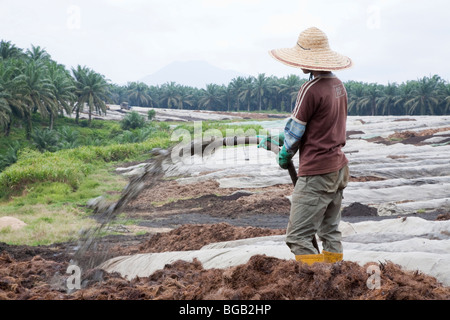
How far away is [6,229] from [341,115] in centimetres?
711

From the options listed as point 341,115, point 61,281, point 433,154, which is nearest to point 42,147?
point 433,154

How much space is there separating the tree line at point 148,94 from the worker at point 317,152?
24963 millimetres

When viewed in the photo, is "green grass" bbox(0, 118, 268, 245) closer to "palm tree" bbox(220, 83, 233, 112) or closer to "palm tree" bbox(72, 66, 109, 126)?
"palm tree" bbox(72, 66, 109, 126)

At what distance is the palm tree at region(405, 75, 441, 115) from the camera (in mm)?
40875

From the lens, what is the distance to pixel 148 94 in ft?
198

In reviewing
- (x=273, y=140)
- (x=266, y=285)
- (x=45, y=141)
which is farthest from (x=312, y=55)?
(x=45, y=141)

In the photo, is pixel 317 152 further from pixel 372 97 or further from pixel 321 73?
pixel 372 97

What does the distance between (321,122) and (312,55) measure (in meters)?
0.46

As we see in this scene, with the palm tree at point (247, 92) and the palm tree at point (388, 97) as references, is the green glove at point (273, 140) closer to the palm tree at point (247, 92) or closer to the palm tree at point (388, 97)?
the palm tree at point (388, 97)

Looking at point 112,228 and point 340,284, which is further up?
point 340,284

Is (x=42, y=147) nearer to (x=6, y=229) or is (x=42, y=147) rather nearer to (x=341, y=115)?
(x=6, y=229)

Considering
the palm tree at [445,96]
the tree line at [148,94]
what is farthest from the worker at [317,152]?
the palm tree at [445,96]

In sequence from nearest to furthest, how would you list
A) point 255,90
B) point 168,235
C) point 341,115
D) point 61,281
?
point 341,115
point 61,281
point 168,235
point 255,90
